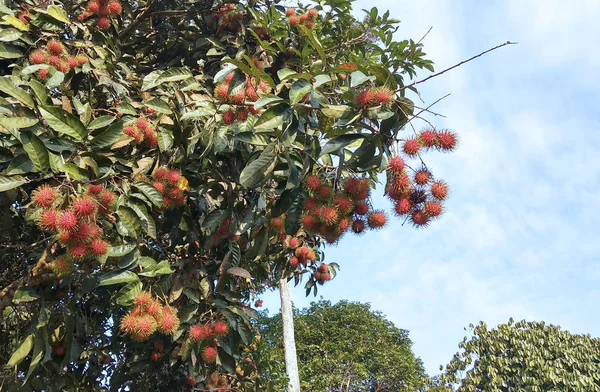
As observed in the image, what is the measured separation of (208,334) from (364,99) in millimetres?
1219

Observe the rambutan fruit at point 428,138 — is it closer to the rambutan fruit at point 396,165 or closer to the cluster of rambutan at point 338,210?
the rambutan fruit at point 396,165

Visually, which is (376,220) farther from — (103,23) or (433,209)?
(103,23)

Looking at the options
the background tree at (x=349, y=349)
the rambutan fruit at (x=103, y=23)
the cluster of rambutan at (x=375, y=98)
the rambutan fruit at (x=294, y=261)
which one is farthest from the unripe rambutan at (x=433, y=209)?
the background tree at (x=349, y=349)

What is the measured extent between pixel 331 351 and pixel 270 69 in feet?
34.9

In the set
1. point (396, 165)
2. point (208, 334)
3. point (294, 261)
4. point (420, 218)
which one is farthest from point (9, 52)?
point (420, 218)

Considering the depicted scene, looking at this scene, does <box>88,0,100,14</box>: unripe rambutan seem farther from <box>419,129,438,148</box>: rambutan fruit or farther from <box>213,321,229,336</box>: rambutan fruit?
<box>419,129,438,148</box>: rambutan fruit

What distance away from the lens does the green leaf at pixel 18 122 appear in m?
2.06

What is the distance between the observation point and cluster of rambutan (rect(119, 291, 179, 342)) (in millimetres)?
2109

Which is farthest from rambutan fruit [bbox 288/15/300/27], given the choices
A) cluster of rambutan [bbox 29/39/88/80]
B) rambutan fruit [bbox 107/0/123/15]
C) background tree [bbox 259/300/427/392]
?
background tree [bbox 259/300/427/392]

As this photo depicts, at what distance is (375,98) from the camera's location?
6.01ft

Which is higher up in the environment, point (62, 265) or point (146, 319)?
point (62, 265)

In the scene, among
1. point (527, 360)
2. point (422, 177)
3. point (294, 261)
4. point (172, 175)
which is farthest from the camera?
point (527, 360)

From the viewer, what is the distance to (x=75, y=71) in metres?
2.88

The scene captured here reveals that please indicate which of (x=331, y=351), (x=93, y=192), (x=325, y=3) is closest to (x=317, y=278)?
(x=325, y=3)
